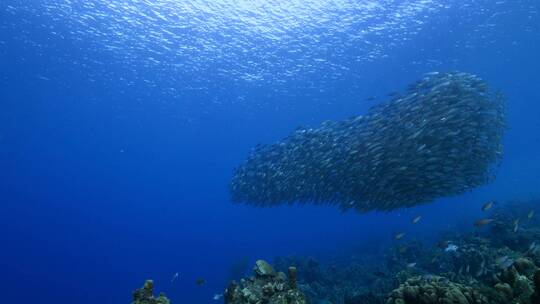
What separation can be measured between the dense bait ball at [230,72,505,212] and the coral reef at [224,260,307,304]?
25.6 ft

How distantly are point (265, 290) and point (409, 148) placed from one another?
9.09 metres

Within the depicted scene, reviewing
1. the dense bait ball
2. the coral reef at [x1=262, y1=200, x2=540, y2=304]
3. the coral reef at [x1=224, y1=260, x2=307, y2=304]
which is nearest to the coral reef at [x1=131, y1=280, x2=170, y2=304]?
the coral reef at [x1=224, y1=260, x2=307, y2=304]

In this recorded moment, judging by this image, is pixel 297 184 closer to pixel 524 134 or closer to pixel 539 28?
pixel 539 28

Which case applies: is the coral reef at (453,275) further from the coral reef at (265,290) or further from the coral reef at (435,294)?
the coral reef at (265,290)

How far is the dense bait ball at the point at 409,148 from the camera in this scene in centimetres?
1420

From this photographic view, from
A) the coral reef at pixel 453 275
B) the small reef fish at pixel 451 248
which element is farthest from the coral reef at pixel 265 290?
the small reef fish at pixel 451 248

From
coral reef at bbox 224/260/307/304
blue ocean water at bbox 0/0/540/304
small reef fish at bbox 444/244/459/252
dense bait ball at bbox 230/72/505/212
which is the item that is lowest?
coral reef at bbox 224/260/307/304

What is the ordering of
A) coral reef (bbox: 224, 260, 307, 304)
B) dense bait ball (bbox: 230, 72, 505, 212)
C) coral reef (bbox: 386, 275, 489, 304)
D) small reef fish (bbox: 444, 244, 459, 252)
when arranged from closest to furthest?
coral reef (bbox: 386, 275, 489, 304) < coral reef (bbox: 224, 260, 307, 304) < small reef fish (bbox: 444, 244, 459, 252) < dense bait ball (bbox: 230, 72, 505, 212)

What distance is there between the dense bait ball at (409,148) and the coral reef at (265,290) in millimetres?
7804

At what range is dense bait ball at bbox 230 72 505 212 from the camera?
14203 millimetres

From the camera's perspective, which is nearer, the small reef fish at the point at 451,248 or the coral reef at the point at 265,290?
the coral reef at the point at 265,290

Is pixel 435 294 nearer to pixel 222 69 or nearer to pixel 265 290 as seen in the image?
pixel 265 290

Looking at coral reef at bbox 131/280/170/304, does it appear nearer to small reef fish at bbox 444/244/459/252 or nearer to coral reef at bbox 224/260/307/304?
coral reef at bbox 224/260/307/304

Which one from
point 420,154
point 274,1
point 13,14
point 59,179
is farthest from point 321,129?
point 59,179
